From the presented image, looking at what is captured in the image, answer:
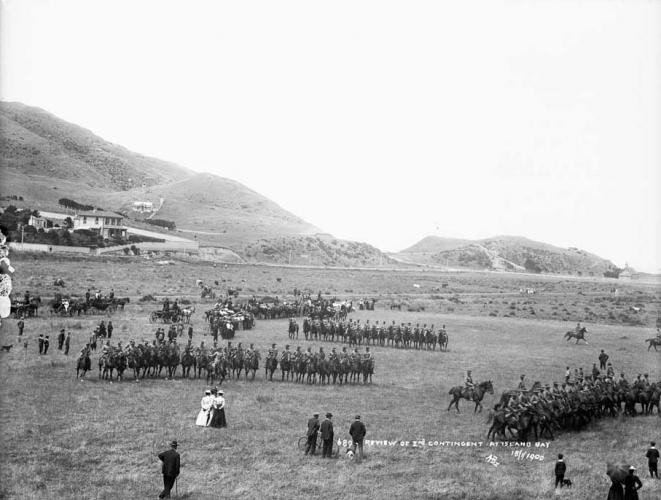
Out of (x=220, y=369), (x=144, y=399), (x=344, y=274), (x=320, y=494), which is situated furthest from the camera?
(x=344, y=274)

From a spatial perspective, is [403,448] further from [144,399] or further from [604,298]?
[604,298]

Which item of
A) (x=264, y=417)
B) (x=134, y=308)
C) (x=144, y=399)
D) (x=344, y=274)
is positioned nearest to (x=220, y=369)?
(x=144, y=399)

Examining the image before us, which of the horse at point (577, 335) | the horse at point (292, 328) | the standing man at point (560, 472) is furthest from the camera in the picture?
the horse at point (577, 335)

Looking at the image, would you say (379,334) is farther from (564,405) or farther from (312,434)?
(312,434)

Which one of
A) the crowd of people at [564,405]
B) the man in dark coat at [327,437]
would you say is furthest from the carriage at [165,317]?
the man in dark coat at [327,437]

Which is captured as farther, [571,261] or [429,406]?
[571,261]

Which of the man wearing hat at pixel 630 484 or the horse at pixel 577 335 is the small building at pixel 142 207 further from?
the man wearing hat at pixel 630 484

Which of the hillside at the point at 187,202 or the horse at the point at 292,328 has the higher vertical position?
the hillside at the point at 187,202
